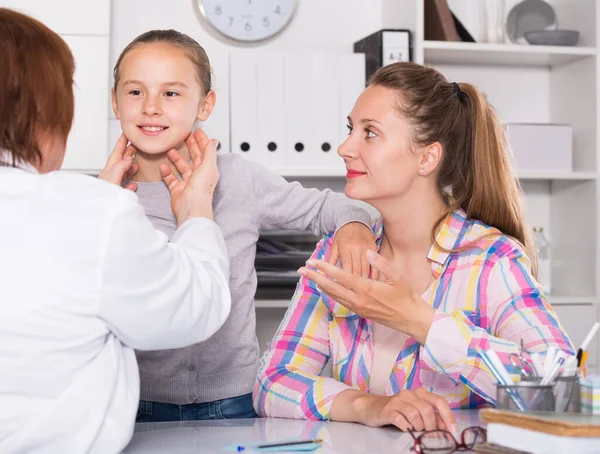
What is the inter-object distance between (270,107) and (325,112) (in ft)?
0.64

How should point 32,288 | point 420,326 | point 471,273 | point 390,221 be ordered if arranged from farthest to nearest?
point 390,221, point 471,273, point 420,326, point 32,288

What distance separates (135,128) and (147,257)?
2.64ft

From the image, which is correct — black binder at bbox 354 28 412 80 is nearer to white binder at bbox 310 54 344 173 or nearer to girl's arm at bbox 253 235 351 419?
white binder at bbox 310 54 344 173

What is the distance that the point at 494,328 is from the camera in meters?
1.68

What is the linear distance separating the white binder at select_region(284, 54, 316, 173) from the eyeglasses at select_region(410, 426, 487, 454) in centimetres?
176

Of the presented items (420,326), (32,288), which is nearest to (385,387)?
(420,326)

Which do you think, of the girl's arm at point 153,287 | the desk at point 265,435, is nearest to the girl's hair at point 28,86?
the girl's arm at point 153,287

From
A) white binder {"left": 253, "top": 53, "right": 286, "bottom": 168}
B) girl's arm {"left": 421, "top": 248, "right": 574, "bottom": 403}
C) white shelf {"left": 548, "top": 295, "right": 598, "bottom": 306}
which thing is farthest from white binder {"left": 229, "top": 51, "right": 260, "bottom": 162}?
girl's arm {"left": 421, "top": 248, "right": 574, "bottom": 403}

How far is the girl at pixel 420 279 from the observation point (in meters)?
1.54

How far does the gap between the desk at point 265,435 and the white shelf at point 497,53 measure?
1845 mm

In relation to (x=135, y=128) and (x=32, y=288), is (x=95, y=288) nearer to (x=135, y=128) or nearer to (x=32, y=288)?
(x=32, y=288)

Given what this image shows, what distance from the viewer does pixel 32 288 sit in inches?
41.1

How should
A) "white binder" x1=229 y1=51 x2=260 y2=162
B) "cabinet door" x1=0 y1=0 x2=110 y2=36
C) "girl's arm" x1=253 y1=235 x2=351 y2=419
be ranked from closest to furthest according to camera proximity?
1. "girl's arm" x1=253 y1=235 x2=351 y2=419
2. "cabinet door" x1=0 y1=0 x2=110 y2=36
3. "white binder" x1=229 y1=51 x2=260 y2=162

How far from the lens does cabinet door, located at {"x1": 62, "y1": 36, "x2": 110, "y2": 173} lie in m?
2.88
